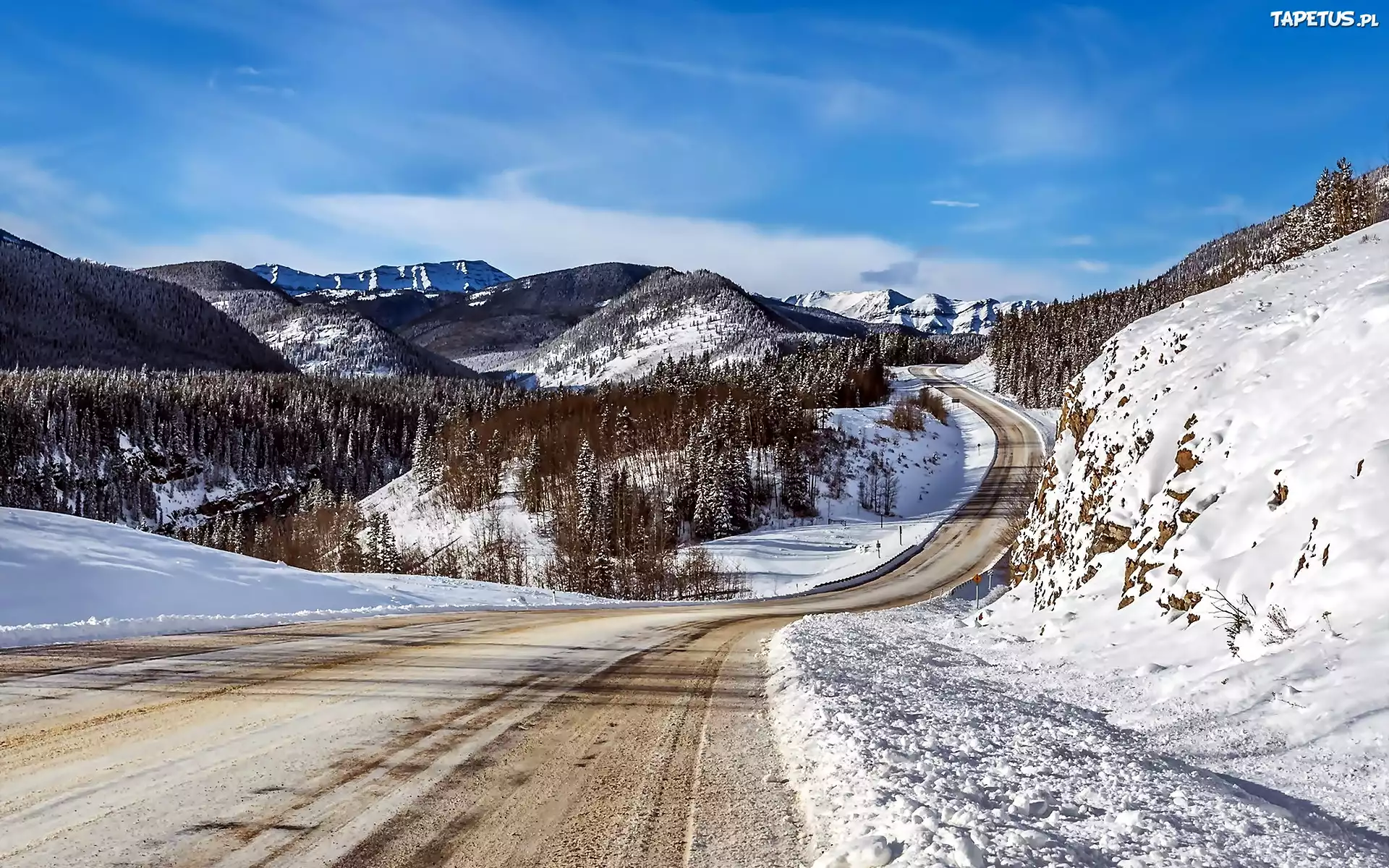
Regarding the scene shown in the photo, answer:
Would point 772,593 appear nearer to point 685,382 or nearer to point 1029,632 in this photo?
point 1029,632

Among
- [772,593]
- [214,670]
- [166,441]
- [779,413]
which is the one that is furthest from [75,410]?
[214,670]

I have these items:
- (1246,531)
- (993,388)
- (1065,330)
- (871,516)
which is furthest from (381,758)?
(993,388)

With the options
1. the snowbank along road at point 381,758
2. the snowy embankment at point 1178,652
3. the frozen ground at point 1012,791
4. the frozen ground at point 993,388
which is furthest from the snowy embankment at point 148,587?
the frozen ground at point 993,388

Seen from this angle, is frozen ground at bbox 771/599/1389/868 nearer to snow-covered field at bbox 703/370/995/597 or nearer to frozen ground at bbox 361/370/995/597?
snow-covered field at bbox 703/370/995/597

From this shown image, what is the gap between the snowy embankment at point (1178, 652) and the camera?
4129 millimetres

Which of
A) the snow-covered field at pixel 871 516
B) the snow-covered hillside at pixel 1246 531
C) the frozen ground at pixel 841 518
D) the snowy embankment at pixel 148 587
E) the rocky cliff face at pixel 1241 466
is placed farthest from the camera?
the frozen ground at pixel 841 518

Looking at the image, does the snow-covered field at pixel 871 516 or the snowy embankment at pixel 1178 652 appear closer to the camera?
the snowy embankment at pixel 1178 652

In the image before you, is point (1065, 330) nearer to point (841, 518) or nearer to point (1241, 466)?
point (841, 518)

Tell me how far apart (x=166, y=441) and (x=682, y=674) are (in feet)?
604

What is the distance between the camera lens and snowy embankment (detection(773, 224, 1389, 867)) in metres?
4.13

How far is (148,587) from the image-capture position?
656 inches

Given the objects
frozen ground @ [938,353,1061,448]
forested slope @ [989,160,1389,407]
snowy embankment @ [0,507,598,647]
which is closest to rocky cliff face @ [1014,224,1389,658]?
snowy embankment @ [0,507,598,647]

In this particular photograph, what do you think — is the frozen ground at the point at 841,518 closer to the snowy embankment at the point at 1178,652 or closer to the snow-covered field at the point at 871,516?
the snow-covered field at the point at 871,516

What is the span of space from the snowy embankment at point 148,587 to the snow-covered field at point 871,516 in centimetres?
2524
